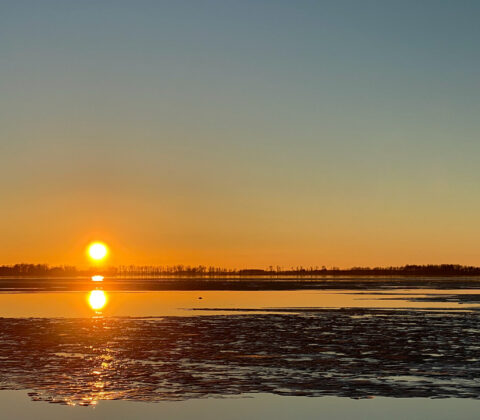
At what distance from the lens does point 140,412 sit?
647 inches

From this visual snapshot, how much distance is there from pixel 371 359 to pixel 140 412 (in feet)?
34.4

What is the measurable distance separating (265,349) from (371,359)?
4.57 metres

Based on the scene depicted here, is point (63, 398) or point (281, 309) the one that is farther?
point (281, 309)

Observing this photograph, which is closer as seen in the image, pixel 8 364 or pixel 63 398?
pixel 63 398

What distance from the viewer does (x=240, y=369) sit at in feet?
73.2

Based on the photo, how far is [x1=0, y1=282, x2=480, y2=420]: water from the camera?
16.8 metres

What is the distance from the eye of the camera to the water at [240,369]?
1684 centimetres

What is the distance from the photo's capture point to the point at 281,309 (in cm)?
5228

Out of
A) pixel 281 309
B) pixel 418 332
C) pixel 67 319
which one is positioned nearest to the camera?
pixel 418 332

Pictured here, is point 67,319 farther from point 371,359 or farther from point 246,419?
point 246,419

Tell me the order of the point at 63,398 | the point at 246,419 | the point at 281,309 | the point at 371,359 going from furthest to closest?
the point at 281,309 < the point at 371,359 < the point at 63,398 < the point at 246,419

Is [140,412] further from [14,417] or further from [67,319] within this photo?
[67,319]

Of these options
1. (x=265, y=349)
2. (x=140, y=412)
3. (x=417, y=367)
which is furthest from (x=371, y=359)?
(x=140, y=412)

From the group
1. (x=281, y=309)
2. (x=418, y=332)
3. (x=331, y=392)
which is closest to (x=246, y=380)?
(x=331, y=392)
